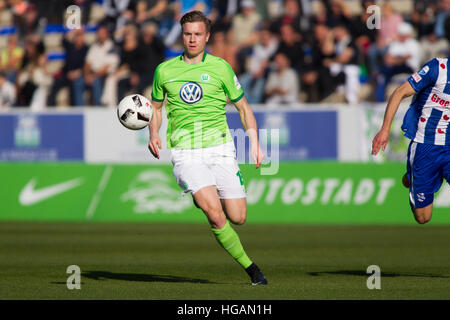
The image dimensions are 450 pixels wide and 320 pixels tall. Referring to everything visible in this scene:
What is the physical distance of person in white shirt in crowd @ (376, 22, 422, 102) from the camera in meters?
21.0

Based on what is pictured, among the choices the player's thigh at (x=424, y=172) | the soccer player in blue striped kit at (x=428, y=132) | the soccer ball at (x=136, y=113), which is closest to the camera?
the soccer ball at (x=136, y=113)

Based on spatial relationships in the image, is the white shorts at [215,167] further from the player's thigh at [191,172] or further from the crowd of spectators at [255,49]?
the crowd of spectators at [255,49]

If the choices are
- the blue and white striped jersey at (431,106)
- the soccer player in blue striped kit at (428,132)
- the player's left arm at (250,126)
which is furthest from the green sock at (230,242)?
the blue and white striped jersey at (431,106)

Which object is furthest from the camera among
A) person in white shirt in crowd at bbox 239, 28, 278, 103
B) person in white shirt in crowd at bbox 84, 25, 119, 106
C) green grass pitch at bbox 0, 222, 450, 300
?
person in white shirt in crowd at bbox 84, 25, 119, 106

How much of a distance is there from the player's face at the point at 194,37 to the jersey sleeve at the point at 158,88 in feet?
1.26

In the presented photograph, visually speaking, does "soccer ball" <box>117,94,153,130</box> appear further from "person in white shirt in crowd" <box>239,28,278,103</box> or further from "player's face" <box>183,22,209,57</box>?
"person in white shirt in crowd" <box>239,28,278,103</box>

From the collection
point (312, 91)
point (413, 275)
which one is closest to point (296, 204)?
point (312, 91)

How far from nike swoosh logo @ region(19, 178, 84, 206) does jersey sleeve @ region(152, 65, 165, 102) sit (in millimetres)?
9895

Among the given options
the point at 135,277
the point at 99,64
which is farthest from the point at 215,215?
the point at 99,64

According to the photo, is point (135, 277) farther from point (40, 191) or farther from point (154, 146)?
point (40, 191)

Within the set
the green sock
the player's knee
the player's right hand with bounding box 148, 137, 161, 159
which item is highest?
the player's right hand with bounding box 148, 137, 161, 159

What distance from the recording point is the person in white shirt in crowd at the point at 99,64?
76.0 feet

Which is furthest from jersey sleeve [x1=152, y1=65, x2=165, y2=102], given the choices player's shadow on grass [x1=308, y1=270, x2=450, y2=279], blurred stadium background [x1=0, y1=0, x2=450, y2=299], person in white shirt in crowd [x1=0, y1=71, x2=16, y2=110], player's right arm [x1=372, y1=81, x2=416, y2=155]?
person in white shirt in crowd [x1=0, y1=71, x2=16, y2=110]
